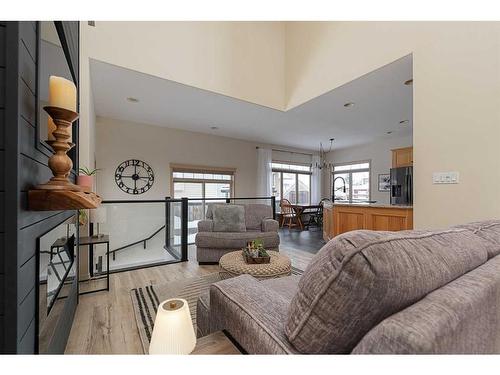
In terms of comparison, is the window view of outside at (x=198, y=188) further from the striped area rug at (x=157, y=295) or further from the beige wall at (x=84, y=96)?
the beige wall at (x=84, y=96)

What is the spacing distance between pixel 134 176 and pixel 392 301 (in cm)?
530

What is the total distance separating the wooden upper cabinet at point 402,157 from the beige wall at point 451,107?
3.95 m

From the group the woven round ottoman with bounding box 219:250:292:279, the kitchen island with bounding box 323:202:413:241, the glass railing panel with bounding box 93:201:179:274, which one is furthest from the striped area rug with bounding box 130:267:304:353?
the kitchen island with bounding box 323:202:413:241

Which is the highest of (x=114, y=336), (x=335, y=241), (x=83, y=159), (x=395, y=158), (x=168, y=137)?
(x=168, y=137)

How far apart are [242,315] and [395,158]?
22.4 ft

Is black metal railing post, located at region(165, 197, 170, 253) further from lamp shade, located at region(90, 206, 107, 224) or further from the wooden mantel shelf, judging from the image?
the wooden mantel shelf

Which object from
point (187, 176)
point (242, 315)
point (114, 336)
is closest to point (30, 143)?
point (242, 315)

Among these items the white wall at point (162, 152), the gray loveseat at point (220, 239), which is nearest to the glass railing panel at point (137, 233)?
the gray loveseat at point (220, 239)

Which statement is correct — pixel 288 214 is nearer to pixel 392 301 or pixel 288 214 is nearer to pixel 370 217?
pixel 370 217

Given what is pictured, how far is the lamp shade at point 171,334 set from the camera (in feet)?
2.34

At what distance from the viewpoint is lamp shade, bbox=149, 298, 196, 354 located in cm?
71

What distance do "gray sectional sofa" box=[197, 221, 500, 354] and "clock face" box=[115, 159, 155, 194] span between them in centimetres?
495
